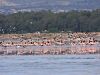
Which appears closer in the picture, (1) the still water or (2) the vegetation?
(1) the still water

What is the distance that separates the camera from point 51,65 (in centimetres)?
3600

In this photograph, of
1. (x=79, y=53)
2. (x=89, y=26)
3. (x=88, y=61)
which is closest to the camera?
(x=88, y=61)

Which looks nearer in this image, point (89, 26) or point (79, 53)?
point (79, 53)

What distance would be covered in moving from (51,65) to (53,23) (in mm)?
51883

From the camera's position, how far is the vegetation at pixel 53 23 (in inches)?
3302

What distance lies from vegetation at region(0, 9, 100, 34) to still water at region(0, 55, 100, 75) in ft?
130

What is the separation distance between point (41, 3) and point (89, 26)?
76.5 metres

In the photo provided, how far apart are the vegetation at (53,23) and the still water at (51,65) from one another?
130 ft

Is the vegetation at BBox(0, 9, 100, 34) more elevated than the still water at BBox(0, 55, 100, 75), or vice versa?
the vegetation at BBox(0, 9, 100, 34)

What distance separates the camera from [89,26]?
3292 inches

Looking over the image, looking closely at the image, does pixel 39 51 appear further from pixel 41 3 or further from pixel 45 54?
pixel 41 3

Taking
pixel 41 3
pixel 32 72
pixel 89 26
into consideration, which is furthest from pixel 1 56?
pixel 41 3

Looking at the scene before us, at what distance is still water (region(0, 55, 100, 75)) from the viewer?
33188 mm

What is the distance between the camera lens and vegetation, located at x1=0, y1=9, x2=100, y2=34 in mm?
83875
